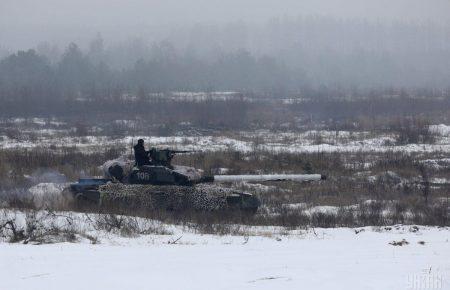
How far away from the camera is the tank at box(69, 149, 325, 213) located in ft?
50.8

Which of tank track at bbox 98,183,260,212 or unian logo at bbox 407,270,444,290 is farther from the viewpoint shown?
tank track at bbox 98,183,260,212

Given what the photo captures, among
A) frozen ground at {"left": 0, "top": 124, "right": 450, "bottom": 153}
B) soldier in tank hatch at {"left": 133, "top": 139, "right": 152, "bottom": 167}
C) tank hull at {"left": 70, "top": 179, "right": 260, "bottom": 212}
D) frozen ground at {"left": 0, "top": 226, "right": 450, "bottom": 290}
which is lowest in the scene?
frozen ground at {"left": 0, "top": 124, "right": 450, "bottom": 153}

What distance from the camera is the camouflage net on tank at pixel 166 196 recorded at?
15.5 metres

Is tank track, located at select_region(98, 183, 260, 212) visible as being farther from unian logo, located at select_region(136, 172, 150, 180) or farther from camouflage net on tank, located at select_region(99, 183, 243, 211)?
unian logo, located at select_region(136, 172, 150, 180)

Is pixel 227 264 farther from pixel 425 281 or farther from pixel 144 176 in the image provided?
pixel 144 176

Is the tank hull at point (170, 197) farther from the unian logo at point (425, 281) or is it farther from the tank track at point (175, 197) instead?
the unian logo at point (425, 281)

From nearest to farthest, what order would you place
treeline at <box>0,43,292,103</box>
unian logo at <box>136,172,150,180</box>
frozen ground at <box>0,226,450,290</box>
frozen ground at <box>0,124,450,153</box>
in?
frozen ground at <box>0,226,450,290</box>
unian logo at <box>136,172,150,180</box>
frozen ground at <box>0,124,450,153</box>
treeline at <box>0,43,292,103</box>

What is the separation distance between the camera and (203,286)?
7.02 m

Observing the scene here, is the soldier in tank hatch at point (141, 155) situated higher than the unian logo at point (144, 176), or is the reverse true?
the soldier in tank hatch at point (141, 155)

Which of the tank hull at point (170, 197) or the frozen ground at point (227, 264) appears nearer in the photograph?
the frozen ground at point (227, 264)

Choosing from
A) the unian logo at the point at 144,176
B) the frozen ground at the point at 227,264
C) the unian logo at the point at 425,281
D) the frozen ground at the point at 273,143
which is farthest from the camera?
the frozen ground at the point at 273,143

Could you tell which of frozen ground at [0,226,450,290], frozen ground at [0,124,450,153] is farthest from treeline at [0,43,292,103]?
frozen ground at [0,226,450,290]

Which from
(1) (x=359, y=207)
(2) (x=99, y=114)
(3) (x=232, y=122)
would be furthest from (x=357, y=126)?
(1) (x=359, y=207)

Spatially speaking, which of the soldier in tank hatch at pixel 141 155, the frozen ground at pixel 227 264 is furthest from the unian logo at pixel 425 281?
the soldier in tank hatch at pixel 141 155
